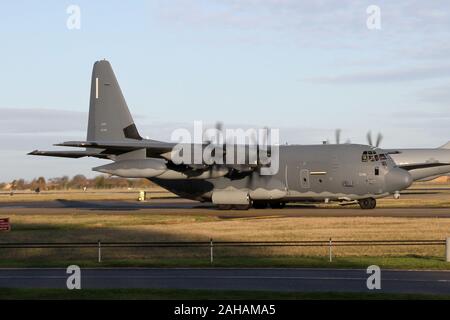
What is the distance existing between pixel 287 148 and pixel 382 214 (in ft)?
32.5

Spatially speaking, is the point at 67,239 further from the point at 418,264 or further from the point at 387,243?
the point at 418,264

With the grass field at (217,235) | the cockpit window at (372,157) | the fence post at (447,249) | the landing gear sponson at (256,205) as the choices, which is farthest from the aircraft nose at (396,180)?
the fence post at (447,249)

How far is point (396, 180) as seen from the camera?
52.4 meters

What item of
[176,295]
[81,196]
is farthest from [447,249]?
[81,196]

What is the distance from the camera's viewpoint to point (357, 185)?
175 ft

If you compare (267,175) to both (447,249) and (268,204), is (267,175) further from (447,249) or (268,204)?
(447,249)

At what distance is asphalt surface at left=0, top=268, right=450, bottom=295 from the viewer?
21734 mm

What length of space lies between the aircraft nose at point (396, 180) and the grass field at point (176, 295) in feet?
109

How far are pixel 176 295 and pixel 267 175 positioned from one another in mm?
35103

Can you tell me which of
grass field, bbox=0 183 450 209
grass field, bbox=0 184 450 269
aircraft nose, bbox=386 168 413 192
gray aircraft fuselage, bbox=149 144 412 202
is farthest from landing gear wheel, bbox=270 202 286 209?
aircraft nose, bbox=386 168 413 192

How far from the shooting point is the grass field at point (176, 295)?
19.5 meters

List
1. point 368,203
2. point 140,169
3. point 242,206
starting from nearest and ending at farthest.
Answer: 1. point 140,169
2. point 368,203
3. point 242,206
